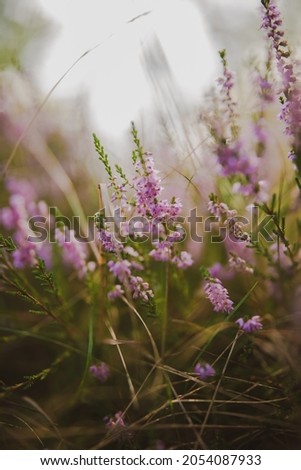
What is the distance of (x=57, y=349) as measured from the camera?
2271 millimetres

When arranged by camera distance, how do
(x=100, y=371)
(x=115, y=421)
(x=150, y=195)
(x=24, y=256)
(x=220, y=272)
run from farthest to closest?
(x=220, y=272) → (x=24, y=256) → (x=100, y=371) → (x=115, y=421) → (x=150, y=195)

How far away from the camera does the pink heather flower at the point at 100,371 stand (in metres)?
1.93

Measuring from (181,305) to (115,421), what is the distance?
59 centimetres

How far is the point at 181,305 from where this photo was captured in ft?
6.89

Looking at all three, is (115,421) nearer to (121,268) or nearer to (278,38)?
(121,268)

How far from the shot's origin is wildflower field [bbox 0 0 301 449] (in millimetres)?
1659

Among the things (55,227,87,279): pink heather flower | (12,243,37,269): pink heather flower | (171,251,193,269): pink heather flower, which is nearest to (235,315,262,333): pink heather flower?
(171,251,193,269): pink heather flower

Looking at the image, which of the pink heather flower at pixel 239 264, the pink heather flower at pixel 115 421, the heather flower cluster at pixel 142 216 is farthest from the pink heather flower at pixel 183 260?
the pink heather flower at pixel 115 421

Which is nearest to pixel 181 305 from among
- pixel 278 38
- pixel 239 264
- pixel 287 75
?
pixel 239 264

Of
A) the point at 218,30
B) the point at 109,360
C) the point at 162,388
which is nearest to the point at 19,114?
the point at 218,30

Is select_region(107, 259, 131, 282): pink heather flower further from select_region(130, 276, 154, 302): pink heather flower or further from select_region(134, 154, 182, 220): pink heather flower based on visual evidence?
select_region(134, 154, 182, 220): pink heather flower

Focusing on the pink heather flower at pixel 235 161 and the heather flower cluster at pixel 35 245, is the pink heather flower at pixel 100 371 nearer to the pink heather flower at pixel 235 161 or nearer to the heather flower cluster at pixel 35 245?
the heather flower cluster at pixel 35 245

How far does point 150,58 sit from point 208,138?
1.80ft
